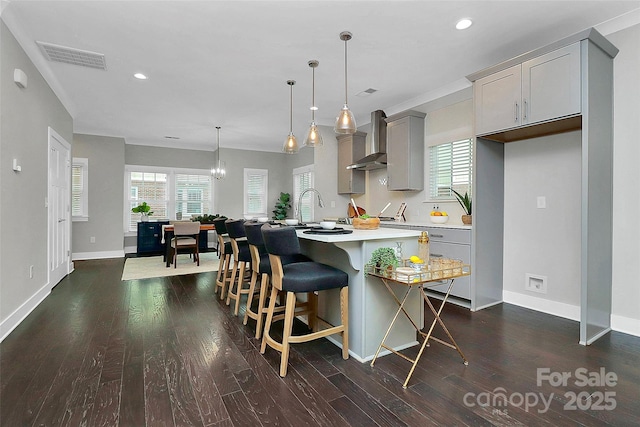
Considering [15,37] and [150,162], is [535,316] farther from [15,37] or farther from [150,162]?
[150,162]

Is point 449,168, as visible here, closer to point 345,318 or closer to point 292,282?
point 345,318

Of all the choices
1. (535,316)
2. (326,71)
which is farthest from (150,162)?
(535,316)

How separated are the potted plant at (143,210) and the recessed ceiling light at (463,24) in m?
7.21

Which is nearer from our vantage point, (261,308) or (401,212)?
(261,308)

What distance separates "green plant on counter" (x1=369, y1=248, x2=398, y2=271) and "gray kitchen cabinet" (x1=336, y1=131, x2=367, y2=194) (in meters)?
3.72

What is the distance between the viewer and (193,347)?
8.25 feet

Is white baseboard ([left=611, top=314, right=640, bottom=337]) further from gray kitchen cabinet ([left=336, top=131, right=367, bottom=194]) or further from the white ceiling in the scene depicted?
gray kitchen cabinet ([left=336, top=131, right=367, bottom=194])

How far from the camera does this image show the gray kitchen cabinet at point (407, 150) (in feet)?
15.4

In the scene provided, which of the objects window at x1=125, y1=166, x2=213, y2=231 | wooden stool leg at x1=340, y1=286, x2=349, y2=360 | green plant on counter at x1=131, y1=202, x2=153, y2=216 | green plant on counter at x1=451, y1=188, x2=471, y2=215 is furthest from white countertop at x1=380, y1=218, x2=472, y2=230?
green plant on counter at x1=131, y1=202, x2=153, y2=216

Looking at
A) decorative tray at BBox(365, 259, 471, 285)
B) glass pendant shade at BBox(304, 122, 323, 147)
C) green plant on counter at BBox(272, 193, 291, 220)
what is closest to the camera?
decorative tray at BBox(365, 259, 471, 285)

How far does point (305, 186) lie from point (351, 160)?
6.83ft

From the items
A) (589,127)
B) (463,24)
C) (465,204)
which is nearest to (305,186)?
(465,204)

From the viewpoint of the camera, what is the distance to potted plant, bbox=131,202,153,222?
292 inches

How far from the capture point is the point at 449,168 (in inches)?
177
